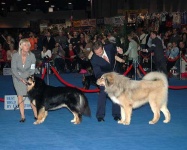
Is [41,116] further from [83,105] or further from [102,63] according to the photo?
[102,63]

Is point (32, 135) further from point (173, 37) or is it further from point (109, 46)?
point (173, 37)

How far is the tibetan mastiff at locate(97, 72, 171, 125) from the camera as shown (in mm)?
7375

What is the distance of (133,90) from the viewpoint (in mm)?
7465

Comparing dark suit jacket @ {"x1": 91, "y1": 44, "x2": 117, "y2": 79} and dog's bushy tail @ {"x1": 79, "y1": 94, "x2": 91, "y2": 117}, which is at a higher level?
dark suit jacket @ {"x1": 91, "y1": 44, "x2": 117, "y2": 79}

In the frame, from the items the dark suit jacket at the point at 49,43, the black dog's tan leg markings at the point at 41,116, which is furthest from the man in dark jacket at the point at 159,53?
the dark suit jacket at the point at 49,43

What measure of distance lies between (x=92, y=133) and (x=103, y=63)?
1615mm

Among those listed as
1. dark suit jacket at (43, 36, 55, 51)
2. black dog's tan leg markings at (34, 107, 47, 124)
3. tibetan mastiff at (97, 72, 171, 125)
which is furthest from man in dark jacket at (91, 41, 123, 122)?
dark suit jacket at (43, 36, 55, 51)

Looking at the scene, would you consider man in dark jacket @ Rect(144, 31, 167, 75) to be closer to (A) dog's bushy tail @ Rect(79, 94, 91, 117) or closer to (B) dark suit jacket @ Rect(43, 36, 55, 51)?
(A) dog's bushy tail @ Rect(79, 94, 91, 117)

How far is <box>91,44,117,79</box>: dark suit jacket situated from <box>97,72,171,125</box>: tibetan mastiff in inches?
20.8

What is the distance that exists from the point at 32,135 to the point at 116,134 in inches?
59.9

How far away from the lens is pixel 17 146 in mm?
6164

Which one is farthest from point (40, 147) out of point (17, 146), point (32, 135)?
point (32, 135)

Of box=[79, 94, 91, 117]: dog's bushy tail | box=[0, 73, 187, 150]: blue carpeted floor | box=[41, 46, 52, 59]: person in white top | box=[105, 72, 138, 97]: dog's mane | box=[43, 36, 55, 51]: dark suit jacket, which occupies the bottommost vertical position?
box=[0, 73, 187, 150]: blue carpeted floor

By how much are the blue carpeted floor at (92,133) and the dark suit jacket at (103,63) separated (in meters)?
1.07
